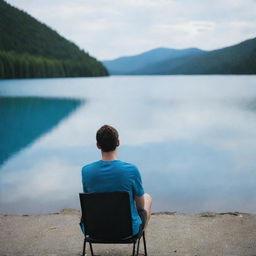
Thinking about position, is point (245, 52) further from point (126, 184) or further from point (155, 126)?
point (126, 184)

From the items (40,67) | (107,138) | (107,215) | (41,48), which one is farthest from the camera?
(41,48)

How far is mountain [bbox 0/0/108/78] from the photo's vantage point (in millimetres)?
133875

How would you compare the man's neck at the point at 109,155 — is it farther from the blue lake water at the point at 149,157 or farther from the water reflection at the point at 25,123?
the water reflection at the point at 25,123

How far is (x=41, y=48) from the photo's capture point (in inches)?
6191

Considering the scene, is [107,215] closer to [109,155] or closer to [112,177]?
[112,177]

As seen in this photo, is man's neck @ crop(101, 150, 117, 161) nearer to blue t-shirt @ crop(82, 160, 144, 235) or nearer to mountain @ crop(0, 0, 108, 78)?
blue t-shirt @ crop(82, 160, 144, 235)

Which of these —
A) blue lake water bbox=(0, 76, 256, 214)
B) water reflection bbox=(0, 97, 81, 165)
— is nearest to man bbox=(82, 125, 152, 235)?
blue lake water bbox=(0, 76, 256, 214)

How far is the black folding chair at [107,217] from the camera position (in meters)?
3.41

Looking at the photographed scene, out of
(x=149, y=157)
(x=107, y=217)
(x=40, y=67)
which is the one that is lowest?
(x=149, y=157)

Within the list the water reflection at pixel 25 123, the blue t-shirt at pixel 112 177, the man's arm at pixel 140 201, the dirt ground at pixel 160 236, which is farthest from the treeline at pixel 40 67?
the blue t-shirt at pixel 112 177

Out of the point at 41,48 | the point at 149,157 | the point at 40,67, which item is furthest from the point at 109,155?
the point at 41,48

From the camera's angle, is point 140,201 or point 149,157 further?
point 149,157

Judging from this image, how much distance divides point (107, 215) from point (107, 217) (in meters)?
0.02

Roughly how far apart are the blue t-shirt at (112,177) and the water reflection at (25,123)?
1192cm
